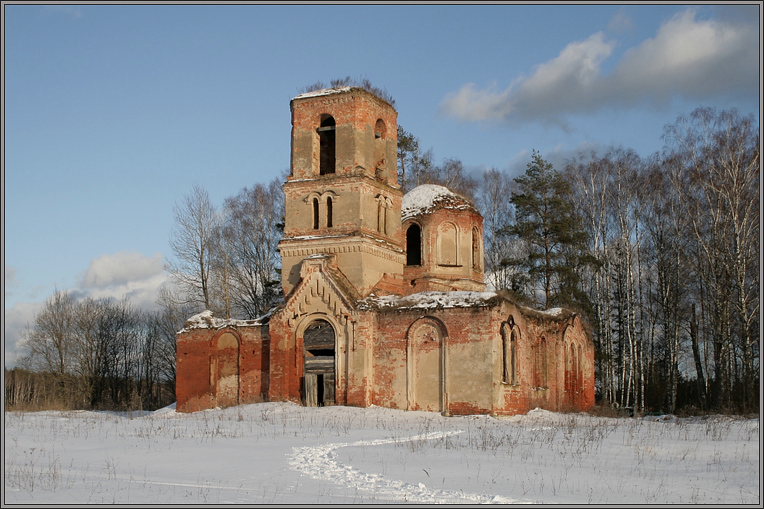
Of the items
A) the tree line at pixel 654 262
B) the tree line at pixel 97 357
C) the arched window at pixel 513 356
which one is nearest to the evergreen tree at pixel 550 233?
the tree line at pixel 654 262

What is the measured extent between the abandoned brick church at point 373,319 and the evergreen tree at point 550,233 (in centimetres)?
459

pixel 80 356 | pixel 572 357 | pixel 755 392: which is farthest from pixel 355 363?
pixel 80 356

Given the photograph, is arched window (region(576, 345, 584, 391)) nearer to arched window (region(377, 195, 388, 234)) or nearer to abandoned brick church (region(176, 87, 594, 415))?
abandoned brick church (region(176, 87, 594, 415))

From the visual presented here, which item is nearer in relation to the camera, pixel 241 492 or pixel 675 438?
pixel 241 492

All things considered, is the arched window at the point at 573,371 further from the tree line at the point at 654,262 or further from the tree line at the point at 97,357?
the tree line at the point at 97,357

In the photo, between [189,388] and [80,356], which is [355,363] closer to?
[189,388]

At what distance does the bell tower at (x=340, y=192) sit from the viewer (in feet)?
97.2

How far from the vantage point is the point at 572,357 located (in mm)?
32562

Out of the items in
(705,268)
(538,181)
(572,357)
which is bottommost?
(572,357)

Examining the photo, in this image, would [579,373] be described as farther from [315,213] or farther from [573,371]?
[315,213]

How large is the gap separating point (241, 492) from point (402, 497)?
2.13m

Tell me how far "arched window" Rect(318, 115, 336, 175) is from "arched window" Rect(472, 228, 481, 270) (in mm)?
6338

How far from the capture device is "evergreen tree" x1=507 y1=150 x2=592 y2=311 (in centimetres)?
3781

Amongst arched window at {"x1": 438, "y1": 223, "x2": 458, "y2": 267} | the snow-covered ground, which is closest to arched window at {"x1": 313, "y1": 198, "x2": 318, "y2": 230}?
arched window at {"x1": 438, "y1": 223, "x2": 458, "y2": 267}
